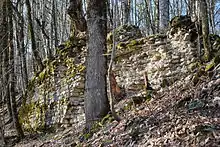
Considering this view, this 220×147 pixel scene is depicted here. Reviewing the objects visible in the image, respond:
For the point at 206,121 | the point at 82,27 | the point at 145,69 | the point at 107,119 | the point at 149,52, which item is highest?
the point at 82,27

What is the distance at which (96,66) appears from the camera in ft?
19.1

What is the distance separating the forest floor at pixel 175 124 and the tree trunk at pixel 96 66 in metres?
0.47

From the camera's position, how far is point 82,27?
30.6 ft

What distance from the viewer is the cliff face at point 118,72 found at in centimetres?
702

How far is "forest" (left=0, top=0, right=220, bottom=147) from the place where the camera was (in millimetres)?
3932

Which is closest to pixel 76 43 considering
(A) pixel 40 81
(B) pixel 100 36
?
(A) pixel 40 81

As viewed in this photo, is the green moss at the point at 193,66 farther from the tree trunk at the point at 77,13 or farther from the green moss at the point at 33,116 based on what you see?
the green moss at the point at 33,116

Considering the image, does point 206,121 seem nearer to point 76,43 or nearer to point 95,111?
point 95,111

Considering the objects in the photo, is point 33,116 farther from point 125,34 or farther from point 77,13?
point 125,34

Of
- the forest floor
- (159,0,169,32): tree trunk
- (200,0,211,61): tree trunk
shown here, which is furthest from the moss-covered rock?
the forest floor

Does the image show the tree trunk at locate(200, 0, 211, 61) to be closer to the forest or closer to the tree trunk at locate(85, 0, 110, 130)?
the forest

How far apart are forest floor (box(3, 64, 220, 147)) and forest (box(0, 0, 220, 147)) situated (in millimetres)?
13

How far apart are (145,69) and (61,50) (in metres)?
3.35

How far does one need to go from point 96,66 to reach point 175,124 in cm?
258
